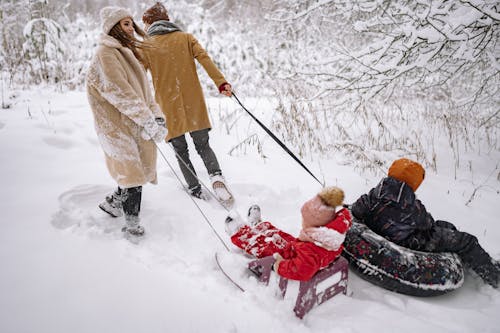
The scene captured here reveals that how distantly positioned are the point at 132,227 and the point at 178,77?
4.82 ft

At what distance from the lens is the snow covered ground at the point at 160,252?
1708 millimetres

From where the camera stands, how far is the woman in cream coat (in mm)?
2035

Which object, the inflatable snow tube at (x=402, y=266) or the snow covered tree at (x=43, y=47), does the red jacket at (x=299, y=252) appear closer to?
the inflatable snow tube at (x=402, y=266)

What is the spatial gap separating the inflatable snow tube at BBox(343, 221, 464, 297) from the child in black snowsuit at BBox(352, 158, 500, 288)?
10 centimetres

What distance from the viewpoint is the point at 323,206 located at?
73.2 inches

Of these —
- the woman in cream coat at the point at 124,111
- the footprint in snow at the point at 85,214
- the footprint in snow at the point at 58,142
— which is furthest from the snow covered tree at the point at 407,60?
the footprint in snow at the point at 58,142

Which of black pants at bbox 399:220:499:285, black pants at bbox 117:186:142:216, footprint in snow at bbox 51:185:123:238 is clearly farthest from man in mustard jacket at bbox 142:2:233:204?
black pants at bbox 399:220:499:285

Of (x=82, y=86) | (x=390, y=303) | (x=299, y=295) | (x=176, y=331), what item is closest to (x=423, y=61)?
(x=390, y=303)

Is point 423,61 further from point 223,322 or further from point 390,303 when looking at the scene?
point 223,322

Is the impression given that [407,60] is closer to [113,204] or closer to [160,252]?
[160,252]

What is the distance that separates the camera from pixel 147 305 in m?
1.76

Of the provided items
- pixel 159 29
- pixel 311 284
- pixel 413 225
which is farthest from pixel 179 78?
pixel 413 225

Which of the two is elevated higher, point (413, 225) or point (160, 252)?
point (413, 225)

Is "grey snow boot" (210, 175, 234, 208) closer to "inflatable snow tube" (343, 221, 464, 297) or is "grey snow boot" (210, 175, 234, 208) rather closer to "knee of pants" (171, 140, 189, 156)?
"knee of pants" (171, 140, 189, 156)
